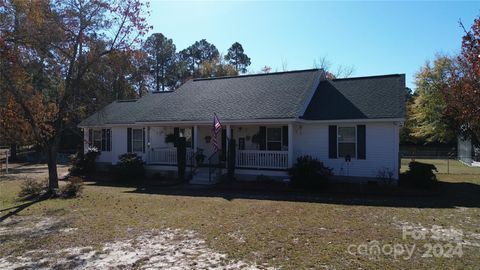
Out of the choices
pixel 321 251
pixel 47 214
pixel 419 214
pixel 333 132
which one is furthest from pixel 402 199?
pixel 47 214

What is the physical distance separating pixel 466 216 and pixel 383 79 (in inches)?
454

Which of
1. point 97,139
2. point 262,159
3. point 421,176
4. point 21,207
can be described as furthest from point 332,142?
point 97,139

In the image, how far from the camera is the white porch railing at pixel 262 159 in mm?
18594

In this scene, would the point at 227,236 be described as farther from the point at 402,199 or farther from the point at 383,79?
the point at 383,79

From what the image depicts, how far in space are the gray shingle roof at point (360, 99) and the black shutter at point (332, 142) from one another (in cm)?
62

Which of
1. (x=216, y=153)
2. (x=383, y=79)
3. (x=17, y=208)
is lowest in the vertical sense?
(x=17, y=208)

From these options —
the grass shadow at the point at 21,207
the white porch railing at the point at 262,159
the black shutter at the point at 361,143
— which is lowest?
the grass shadow at the point at 21,207

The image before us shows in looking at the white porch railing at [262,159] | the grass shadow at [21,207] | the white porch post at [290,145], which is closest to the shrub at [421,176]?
the white porch post at [290,145]

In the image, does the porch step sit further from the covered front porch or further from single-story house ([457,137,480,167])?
single-story house ([457,137,480,167])

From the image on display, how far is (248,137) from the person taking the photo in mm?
21109

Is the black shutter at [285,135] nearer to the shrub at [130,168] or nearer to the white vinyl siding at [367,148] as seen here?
the white vinyl siding at [367,148]

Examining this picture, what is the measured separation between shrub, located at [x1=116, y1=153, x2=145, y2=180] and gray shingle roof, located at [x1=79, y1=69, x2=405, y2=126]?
7.82 feet

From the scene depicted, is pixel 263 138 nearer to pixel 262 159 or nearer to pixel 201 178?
pixel 262 159

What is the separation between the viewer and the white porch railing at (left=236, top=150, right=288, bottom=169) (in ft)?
61.0
